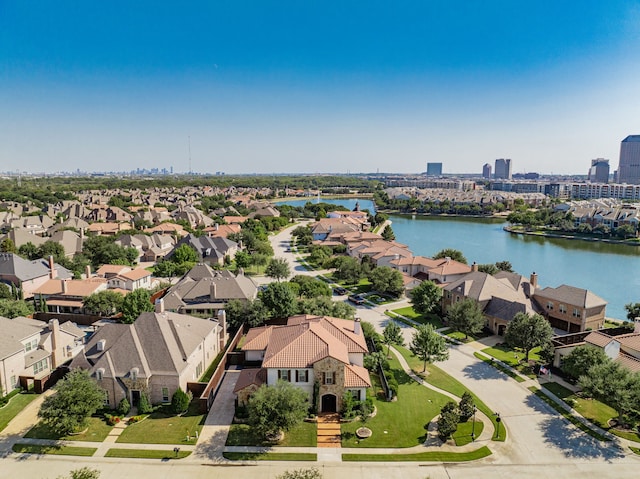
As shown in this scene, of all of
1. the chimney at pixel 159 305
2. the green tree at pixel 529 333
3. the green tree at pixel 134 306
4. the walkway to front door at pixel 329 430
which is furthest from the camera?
the green tree at pixel 134 306

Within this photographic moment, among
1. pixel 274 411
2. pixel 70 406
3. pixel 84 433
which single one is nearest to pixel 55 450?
pixel 84 433

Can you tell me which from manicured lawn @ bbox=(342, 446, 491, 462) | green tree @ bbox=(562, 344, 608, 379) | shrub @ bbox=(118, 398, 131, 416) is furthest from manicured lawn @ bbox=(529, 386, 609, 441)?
shrub @ bbox=(118, 398, 131, 416)

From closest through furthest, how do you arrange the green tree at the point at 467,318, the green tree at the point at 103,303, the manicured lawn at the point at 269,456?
the manicured lawn at the point at 269,456, the green tree at the point at 467,318, the green tree at the point at 103,303

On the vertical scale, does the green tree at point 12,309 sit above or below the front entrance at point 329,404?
above

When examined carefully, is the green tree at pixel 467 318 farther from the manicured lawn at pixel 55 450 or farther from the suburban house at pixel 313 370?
the manicured lawn at pixel 55 450

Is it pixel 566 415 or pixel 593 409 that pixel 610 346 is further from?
pixel 566 415

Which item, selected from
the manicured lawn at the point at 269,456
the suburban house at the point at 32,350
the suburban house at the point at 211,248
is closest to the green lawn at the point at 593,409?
the manicured lawn at the point at 269,456

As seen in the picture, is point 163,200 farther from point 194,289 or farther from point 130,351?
point 130,351
